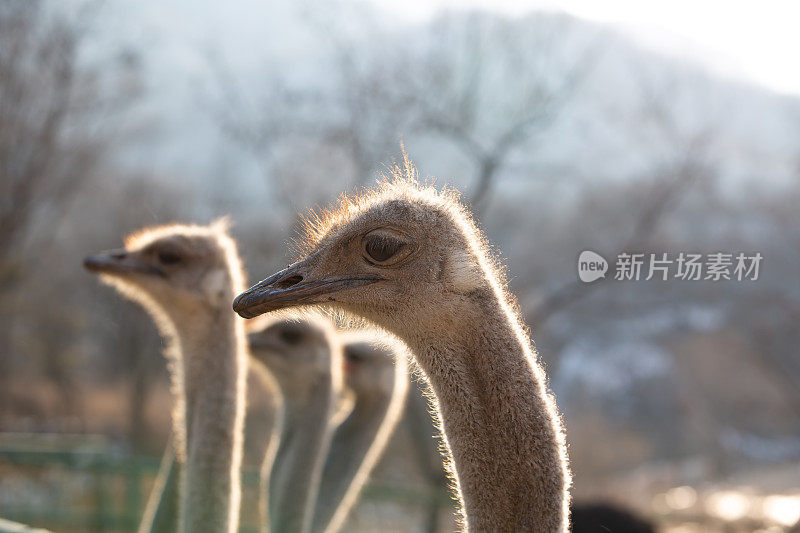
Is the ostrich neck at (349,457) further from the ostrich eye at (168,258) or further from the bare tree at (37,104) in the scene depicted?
the bare tree at (37,104)

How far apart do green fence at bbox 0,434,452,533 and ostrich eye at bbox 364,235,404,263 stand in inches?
218

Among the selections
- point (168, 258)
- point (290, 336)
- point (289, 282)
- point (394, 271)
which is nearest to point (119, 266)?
point (168, 258)

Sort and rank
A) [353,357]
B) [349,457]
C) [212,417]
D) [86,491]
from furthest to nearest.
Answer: [86,491]
[353,357]
[349,457]
[212,417]

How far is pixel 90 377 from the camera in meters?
24.1

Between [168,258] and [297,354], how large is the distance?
995 mm

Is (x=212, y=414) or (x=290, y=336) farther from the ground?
(x=290, y=336)

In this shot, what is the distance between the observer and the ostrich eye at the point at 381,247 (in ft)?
7.16

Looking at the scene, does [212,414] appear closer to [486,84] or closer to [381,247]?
[381,247]

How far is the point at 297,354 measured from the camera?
4371 mm

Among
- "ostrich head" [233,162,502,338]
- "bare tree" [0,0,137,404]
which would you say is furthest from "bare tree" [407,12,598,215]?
Result: "ostrich head" [233,162,502,338]

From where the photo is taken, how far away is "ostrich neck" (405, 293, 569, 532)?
1938 mm

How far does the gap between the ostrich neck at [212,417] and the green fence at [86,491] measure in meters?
3.98

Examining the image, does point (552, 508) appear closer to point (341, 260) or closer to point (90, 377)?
point (341, 260)

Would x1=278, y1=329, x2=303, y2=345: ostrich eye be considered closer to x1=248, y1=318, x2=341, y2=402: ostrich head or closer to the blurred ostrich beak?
x1=248, y1=318, x2=341, y2=402: ostrich head
